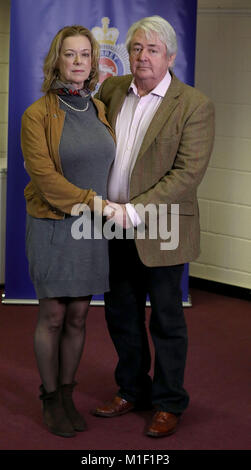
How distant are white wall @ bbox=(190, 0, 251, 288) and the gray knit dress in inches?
93.4

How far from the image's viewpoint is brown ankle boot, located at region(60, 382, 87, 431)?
312cm

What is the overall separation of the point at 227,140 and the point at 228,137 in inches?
0.8

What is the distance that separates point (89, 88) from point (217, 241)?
2636mm

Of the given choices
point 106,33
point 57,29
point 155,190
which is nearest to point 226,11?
point 106,33

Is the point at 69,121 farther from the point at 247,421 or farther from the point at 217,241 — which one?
the point at 217,241

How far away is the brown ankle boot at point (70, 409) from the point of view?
312cm

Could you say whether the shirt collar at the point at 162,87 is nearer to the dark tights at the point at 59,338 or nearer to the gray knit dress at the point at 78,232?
the gray knit dress at the point at 78,232

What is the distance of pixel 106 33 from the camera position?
183 inches

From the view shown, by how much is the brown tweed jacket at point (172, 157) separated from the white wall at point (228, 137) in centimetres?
227

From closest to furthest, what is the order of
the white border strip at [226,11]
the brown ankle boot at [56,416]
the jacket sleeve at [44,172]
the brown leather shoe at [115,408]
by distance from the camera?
1. the jacket sleeve at [44,172]
2. the brown ankle boot at [56,416]
3. the brown leather shoe at [115,408]
4. the white border strip at [226,11]

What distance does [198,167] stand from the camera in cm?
293

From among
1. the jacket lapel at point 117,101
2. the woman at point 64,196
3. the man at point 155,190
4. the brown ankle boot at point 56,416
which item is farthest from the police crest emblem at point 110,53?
the brown ankle boot at point 56,416

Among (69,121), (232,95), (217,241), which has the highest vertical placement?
(232,95)

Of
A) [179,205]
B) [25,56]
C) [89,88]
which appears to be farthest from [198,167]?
[25,56]
